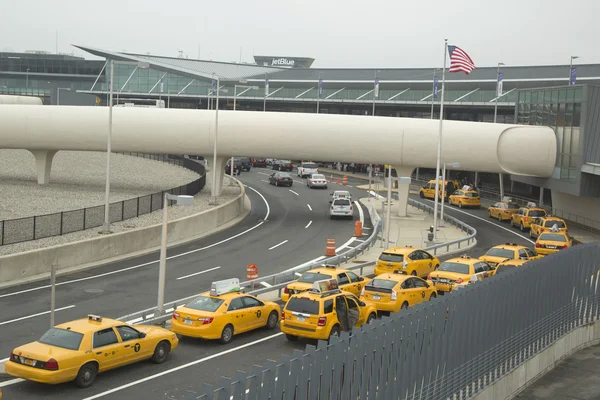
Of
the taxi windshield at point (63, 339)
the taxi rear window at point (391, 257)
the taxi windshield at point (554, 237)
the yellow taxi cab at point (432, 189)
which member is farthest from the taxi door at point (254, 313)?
the yellow taxi cab at point (432, 189)

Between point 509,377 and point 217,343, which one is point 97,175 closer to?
point 217,343

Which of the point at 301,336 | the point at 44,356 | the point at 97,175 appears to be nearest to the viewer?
the point at 44,356

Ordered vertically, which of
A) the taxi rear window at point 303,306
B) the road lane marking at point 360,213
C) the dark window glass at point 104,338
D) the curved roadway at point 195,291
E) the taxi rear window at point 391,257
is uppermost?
the taxi rear window at point 303,306

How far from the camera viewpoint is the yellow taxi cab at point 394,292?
25.5 metres

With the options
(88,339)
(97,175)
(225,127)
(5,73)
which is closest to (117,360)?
(88,339)

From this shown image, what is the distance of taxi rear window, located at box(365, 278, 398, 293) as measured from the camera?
84.4 ft

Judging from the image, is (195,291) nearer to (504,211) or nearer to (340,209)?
(340,209)

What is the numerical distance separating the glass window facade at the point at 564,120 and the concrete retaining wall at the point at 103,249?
22489 millimetres

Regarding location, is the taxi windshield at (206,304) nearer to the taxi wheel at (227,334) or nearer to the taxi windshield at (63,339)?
the taxi wheel at (227,334)

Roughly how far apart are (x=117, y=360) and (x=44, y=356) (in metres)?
2.07

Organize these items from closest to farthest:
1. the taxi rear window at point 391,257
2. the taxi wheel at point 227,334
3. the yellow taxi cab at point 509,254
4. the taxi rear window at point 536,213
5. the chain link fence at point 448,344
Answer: the chain link fence at point 448,344 → the taxi wheel at point 227,334 → the taxi rear window at point 391,257 → the yellow taxi cab at point 509,254 → the taxi rear window at point 536,213

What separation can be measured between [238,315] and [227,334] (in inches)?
26.7

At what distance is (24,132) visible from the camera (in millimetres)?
55719

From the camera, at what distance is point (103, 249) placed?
3622 cm
